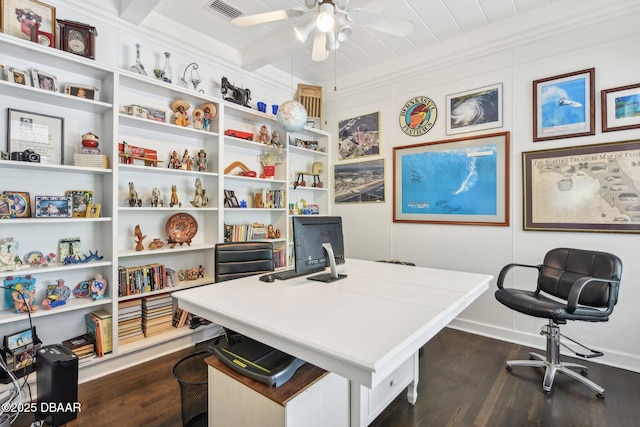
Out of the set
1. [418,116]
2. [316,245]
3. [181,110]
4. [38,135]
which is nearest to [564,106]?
[418,116]

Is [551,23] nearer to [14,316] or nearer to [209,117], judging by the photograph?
[209,117]

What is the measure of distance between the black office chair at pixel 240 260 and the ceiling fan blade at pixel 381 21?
1746mm

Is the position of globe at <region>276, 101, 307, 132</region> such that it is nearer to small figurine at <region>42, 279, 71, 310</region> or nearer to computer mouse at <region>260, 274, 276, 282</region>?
computer mouse at <region>260, 274, 276, 282</region>

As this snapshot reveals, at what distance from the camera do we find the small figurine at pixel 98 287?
2.29 meters

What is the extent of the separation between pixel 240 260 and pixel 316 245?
29.4 inches

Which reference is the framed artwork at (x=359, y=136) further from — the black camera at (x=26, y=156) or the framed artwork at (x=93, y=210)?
the black camera at (x=26, y=156)

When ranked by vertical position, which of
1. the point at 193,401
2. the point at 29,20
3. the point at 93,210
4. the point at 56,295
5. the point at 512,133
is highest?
the point at 29,20

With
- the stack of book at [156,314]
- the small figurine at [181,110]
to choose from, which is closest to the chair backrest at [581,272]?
the stack of book at [156,314]

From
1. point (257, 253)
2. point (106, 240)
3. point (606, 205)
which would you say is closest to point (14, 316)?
point (106, 240)

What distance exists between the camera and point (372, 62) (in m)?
3.64

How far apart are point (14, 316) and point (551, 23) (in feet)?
15.1

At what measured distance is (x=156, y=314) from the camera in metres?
2.61

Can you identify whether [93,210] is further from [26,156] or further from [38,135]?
[38,135]

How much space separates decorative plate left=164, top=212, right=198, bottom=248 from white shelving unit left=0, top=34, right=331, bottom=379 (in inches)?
2.3
